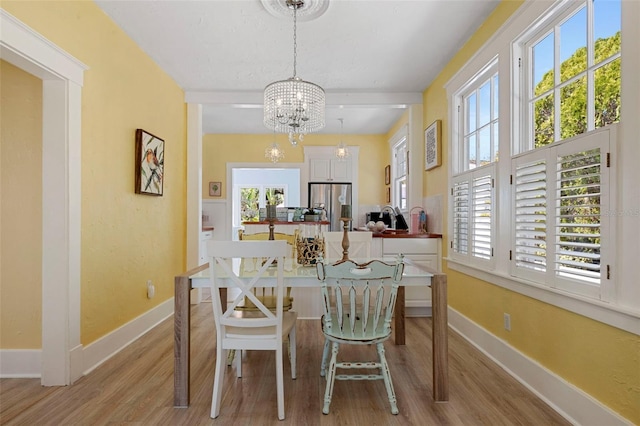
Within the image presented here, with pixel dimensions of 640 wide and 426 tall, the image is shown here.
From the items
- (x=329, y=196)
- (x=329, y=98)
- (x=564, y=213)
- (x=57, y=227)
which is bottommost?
(x=57, y=227)

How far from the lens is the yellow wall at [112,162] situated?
7.53 ft

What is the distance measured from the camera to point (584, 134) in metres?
1.67

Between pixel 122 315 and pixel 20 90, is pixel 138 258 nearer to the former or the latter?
pixel 122 315

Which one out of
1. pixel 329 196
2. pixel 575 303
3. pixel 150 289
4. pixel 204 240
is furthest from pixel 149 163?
pixel 329 196

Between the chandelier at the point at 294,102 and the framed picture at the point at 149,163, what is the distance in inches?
48.4

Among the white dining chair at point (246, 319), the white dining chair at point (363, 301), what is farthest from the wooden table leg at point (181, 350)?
the white dining chair at point (363, 301)

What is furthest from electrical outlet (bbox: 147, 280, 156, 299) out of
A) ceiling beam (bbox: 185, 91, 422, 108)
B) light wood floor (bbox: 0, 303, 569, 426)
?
ceiling beam (bbox: 185, 91, 422, 108)

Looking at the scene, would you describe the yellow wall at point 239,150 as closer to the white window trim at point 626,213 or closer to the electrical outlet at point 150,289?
the electrical outlet at point 150,289

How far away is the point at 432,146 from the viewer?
3.78 meters

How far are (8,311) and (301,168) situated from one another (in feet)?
15.1

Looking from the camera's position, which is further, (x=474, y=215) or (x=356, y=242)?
(x=356, y=242)

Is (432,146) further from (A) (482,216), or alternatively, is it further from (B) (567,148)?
(B) (567,148)

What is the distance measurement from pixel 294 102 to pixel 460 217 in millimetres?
1860

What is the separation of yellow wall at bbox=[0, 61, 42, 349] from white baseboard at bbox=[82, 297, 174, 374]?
0.37m
